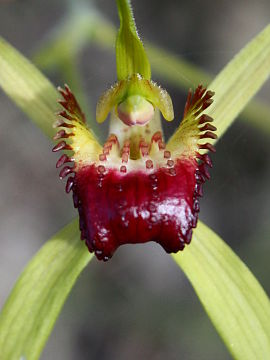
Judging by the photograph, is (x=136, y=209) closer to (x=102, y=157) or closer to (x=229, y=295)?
(x=102, y=157)

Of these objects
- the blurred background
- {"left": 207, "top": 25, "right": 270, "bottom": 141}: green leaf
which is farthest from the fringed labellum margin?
the blurred background

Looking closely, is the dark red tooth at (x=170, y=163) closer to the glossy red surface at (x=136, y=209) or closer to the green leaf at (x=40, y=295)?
the glossy red surface at (x=136, y=209)

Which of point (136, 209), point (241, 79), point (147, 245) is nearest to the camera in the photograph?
point (136, 209)

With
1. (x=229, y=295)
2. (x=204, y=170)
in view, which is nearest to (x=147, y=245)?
(x=229, y=295)

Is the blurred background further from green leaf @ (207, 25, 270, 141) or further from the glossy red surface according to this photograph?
the glossy red surface

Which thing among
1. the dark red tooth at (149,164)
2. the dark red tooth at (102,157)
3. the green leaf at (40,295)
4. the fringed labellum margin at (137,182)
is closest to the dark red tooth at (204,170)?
the fringed labellum margin at (137,182)

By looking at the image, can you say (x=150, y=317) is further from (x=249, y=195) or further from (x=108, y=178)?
(x=108, y=178)
